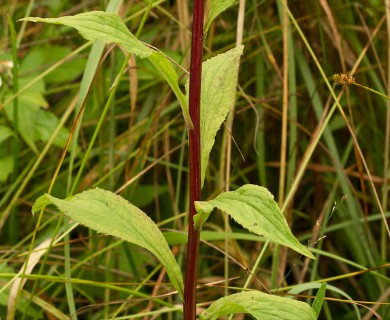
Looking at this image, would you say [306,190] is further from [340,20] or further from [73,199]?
[73,199]

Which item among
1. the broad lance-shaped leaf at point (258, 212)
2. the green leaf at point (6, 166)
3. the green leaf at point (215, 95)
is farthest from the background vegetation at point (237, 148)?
the broad lance-shaped leaf at point (258, 212)

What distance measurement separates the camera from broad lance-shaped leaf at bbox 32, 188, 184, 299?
0.73 meters

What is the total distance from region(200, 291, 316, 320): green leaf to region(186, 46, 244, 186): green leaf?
0.14 metres

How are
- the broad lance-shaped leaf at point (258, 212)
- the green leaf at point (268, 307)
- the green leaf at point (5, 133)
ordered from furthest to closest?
the green leaf at point (5, 133) → the green leaf at point (268, 307) → the broad lance-shaped leaf at point (258, 212)

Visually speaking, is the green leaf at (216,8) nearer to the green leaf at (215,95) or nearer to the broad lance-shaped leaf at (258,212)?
the green leaf at (215,95)

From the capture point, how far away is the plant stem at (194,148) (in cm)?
73

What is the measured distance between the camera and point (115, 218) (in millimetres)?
767

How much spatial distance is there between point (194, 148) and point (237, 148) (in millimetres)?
513

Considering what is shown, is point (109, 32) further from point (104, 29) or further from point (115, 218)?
point (115, 218)

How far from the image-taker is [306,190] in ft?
5.03

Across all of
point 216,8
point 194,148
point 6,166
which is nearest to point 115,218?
point 194,148

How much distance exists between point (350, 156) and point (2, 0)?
3.40ft

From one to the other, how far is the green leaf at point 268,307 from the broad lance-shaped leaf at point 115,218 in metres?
0.08

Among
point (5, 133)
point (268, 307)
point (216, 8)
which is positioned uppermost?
point (216, 8)
